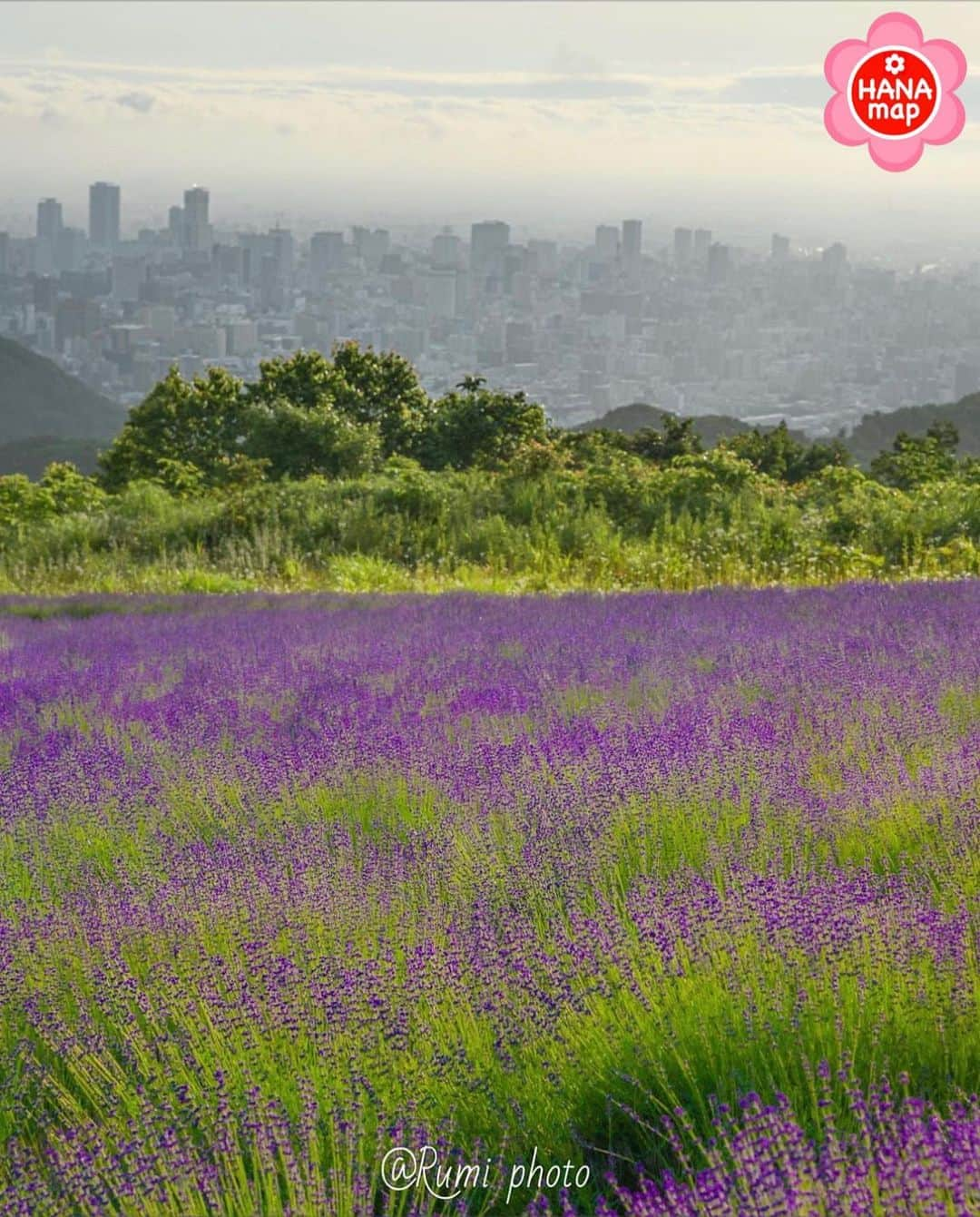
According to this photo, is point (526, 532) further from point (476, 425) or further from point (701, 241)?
point (701, 241)

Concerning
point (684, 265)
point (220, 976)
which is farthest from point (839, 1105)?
point (684, 265)

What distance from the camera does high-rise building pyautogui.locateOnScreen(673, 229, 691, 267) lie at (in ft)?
435

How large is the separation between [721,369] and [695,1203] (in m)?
96.2

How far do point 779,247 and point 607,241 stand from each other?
17.7m

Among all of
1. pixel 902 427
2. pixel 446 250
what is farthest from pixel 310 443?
pixel 446 250

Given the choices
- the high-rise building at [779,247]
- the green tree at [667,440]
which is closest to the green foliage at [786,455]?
the green tree at [667,440]

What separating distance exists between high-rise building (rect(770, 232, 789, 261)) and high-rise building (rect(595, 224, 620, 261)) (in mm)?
15201

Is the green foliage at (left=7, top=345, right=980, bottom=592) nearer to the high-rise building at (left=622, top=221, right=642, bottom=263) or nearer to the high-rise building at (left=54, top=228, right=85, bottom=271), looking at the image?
the high-rise building at (left=622, top=221, right=642, bottom=263)

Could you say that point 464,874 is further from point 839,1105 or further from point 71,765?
point 71,765

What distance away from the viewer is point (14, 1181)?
1985 millimetres

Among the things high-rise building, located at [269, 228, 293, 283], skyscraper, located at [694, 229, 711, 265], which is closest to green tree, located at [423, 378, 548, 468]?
skyscraper, located at [694, 229, 711, 265]

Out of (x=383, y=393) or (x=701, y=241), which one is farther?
(x=701, y=241)

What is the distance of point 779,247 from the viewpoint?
129375 mm

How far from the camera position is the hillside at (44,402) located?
138 metres
